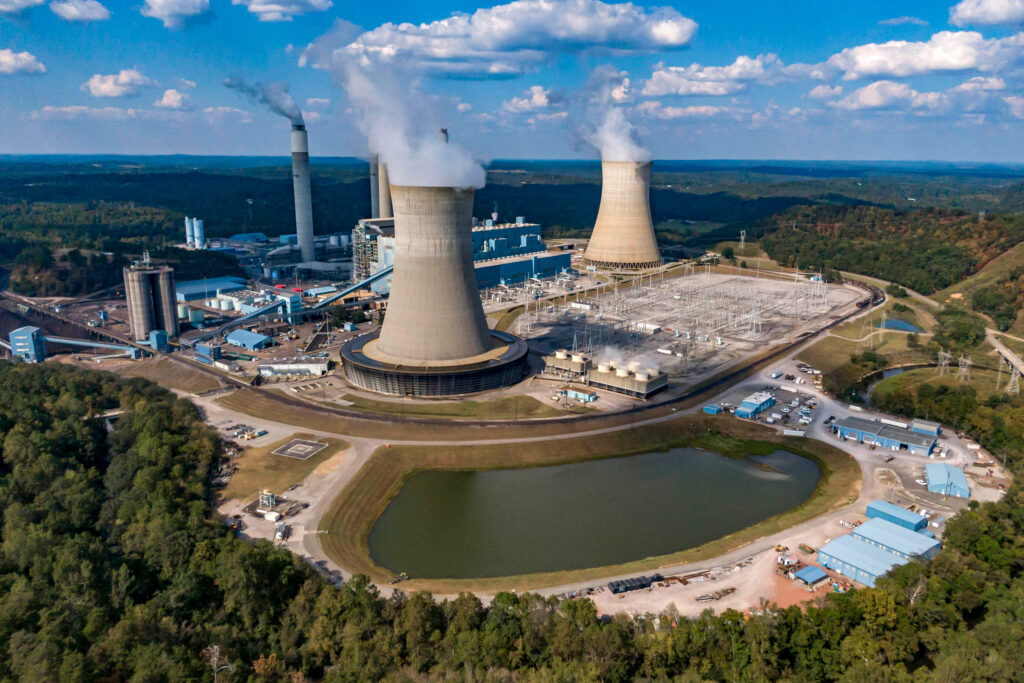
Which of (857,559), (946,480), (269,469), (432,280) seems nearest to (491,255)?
(432,280)

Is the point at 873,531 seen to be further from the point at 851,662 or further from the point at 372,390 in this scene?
the point at 372,390

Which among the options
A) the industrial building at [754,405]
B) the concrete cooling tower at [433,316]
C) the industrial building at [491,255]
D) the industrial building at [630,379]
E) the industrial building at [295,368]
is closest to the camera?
the concrete cooling tower at [433,316]

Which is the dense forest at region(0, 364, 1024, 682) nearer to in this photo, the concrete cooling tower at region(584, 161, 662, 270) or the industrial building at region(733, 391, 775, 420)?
the industrial building at region(733, 391, 775, 420)

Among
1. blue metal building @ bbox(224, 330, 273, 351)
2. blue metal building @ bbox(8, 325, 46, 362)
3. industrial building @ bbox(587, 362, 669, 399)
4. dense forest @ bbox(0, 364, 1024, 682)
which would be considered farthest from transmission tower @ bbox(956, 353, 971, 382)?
blue metal building @ bbox(8, 325, 46, 362)

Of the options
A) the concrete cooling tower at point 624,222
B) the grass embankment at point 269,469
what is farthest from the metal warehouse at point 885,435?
the concrete cooling tower at point 624,222

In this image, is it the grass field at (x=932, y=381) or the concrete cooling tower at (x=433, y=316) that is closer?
the concrete cooling tower at (x=433, y=316)

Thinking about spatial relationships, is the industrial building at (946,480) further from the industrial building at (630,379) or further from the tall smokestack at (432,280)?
the tall smokestack at (432,280)

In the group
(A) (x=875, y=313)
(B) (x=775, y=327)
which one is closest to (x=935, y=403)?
(B) (x=775, y=327)
